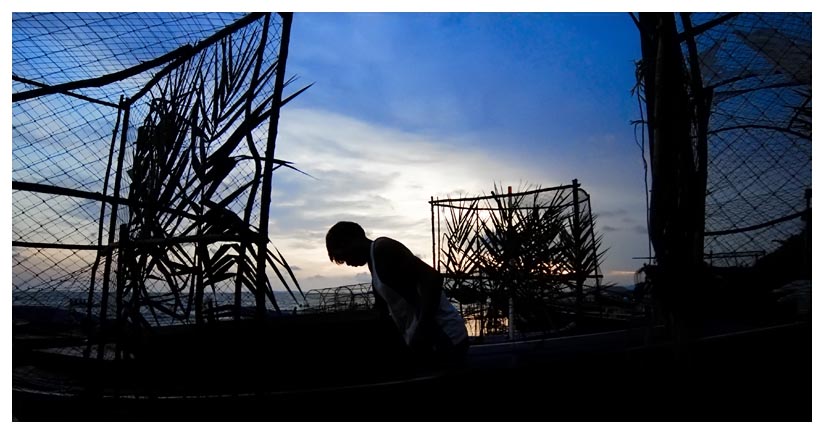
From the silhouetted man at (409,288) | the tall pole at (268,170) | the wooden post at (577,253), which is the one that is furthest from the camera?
the wooden post at (577,253)

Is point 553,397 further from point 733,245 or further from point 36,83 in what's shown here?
point 36,83

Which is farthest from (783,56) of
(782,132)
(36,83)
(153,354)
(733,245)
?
(36,83)

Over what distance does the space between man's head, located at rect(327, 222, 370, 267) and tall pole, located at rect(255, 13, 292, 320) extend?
0.42 metres

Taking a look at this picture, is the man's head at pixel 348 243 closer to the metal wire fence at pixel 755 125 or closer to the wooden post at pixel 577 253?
the metal wire fence at pixel 755 125

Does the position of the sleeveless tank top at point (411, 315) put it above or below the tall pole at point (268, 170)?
below

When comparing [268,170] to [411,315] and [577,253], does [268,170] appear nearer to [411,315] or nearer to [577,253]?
[411,315]

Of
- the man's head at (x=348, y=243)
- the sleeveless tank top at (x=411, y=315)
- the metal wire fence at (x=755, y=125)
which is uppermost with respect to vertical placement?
the metal wire fence at (x=755, y=125)

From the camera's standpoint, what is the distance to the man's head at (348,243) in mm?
2814

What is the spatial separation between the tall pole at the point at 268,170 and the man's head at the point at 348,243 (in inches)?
16.4

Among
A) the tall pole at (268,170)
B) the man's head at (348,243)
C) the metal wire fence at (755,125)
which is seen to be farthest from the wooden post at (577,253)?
the tall pole at (268,170)

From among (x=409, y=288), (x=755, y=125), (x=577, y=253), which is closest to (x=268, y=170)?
(x=409, y=288)

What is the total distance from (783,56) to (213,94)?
3.78 meters

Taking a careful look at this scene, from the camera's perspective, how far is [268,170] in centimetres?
304

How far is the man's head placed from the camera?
281cm
